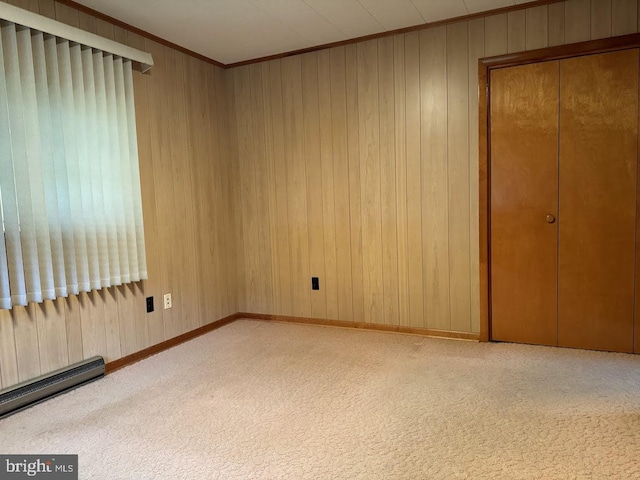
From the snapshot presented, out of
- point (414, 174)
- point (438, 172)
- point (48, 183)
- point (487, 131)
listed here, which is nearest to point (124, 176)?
point (48, 183)

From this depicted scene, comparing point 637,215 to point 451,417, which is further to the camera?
point 637,215

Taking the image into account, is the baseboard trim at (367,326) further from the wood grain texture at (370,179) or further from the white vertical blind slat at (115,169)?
the white vertical blind slat at (115,169)

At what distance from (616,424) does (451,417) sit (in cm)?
68

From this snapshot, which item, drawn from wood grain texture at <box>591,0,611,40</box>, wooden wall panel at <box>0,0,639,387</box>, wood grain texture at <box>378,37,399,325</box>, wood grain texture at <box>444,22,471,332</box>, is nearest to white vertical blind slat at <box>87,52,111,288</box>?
wooden wall panel at <box>0,0,639,387</box>

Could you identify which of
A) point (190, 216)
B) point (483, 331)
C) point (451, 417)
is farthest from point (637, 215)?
point (190, 216)

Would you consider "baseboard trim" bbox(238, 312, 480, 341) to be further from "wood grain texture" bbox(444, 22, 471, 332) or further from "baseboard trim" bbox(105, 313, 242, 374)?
"baseboard trim" bbox(105, 313, 242, 374)

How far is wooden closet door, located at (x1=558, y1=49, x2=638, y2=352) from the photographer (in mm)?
2686

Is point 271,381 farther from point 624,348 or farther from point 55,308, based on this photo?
point 624,348

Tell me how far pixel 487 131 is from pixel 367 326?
1.66 m

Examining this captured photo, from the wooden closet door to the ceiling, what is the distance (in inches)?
28.1

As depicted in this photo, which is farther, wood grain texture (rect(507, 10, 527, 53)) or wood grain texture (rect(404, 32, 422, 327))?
wood grain texture (rect(404, 32, 422, 327))

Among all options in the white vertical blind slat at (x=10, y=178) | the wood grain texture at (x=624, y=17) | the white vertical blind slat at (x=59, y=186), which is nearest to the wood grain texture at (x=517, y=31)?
the wood grain texture at (x=624, y=17)

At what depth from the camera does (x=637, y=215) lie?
2.69 meters
